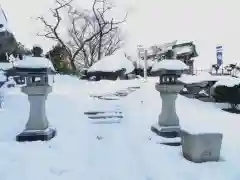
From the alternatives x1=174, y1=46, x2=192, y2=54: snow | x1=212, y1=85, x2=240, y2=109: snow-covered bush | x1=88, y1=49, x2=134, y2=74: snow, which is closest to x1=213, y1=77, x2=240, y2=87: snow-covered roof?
x1=212, y1=85, x2=240, y2=109: snow-covered bush

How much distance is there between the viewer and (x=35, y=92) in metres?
5.47

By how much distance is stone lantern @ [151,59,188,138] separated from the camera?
19.1 ft

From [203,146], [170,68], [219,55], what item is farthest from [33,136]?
[219,55]

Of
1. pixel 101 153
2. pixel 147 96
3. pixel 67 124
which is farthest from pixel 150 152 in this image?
pixel 147 96

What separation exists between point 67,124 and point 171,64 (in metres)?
2.74

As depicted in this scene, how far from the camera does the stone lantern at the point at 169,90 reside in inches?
229

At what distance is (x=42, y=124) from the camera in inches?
219

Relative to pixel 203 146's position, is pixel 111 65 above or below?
above

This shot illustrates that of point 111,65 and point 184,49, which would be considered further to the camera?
point 184,49

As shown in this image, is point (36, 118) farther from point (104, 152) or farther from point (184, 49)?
point (184, 49)

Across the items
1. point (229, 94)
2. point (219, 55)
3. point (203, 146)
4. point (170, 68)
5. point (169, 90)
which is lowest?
point (203, 146)

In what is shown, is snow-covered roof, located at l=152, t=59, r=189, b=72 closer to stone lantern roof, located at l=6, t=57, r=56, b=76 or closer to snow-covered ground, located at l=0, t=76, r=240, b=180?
snow-covered ground, located at l=0, t=76, r=240, b=180

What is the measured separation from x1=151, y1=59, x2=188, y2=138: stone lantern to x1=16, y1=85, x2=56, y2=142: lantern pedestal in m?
2.24

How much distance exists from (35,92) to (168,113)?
8.73 ft
